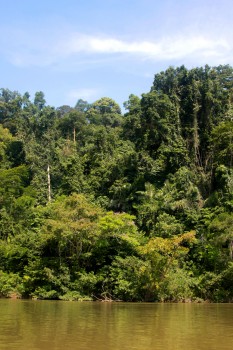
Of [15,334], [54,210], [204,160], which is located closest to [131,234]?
[54,210]

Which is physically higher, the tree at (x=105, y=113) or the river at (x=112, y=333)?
the tree at (x=105, y=113)

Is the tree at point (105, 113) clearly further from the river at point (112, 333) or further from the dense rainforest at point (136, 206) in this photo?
the river at point (112, 333)

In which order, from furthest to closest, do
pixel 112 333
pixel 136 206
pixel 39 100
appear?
1. pixel 39 100
2. pixel 136 206
3. pixel 112 333

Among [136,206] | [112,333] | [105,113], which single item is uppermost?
[105,113]

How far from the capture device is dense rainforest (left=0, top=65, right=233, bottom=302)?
2539 cm

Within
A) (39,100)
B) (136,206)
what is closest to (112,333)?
(136,206)

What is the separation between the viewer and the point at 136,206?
32.4m

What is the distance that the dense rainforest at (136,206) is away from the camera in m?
25.4

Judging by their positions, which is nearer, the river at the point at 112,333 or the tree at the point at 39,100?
the river at the point at 112,333

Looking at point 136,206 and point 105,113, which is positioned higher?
point 105,113

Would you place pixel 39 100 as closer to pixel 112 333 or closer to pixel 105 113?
pixel 105 113

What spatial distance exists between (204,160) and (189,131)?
106 inches

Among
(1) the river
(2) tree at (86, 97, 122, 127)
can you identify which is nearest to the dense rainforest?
(1) the river

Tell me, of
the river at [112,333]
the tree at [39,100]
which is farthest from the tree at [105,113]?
the river at [112,333]
